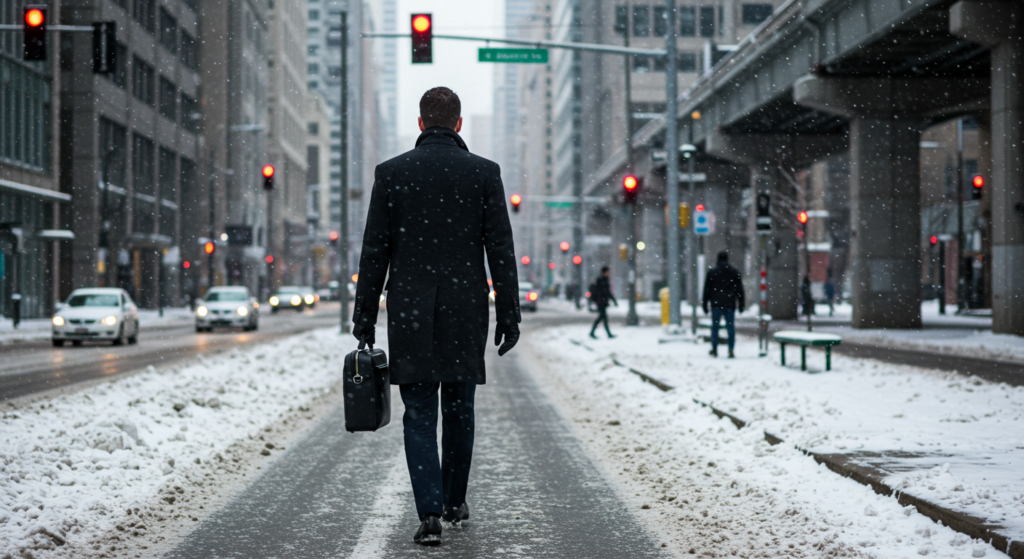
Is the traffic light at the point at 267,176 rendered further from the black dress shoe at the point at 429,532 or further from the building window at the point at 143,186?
the black dress shoe at the point at 429,532

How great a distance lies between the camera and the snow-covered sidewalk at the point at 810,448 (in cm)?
550

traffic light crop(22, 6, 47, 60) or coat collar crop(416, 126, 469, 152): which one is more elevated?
traffic light crop(22, 6, 47, 60)

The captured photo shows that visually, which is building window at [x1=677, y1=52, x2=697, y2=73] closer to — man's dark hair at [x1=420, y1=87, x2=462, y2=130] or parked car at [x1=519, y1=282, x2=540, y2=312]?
parked car at [x1=519, y1=282, x2=540, y2=312]

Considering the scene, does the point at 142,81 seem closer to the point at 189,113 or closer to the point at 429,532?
the point at 189,113

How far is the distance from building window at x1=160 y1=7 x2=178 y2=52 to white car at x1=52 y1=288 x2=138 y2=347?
39.5m

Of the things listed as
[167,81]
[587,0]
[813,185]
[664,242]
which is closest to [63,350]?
[167,81]

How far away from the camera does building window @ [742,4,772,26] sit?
3312 inches

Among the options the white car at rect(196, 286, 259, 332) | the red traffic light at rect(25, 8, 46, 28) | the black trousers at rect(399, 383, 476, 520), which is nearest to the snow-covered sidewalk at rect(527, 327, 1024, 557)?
the black trousers at rect(399, 383, 476, 520)

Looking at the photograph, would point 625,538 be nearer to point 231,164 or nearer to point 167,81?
point 167,81

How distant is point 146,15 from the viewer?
59.1m

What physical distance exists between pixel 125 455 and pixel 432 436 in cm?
324

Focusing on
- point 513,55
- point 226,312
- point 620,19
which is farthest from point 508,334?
point 620,19

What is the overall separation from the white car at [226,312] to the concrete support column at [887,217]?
20.1 meters

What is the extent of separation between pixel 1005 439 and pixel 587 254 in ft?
329
